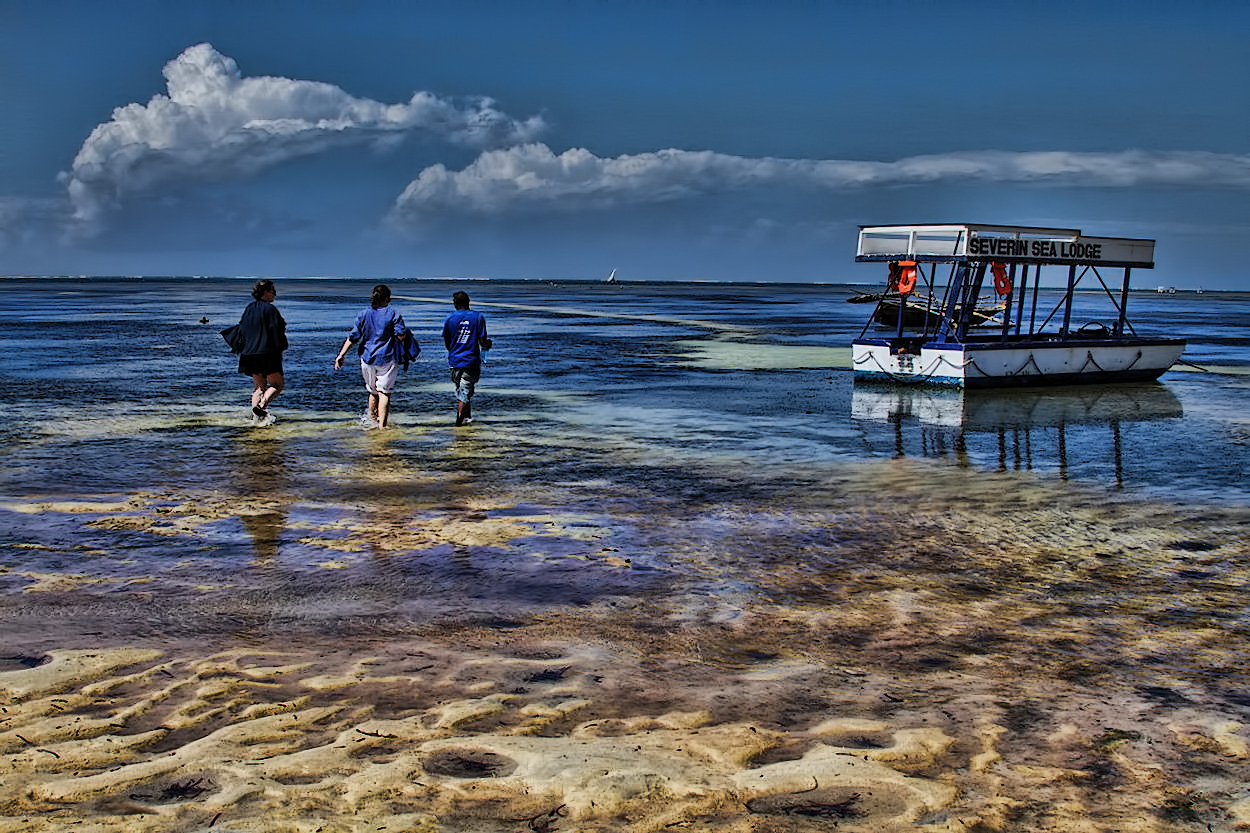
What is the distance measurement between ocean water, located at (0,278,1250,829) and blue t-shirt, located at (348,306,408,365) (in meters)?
1.06

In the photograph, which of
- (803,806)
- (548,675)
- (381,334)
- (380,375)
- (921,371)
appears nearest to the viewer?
(803,806)

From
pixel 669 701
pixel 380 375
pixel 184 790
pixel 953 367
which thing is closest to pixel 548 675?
pixel 669 701

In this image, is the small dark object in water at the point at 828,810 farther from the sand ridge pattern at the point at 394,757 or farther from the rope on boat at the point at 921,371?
the rope on boat at the point at 921,371

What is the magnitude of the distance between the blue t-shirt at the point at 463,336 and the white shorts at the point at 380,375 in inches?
31.1

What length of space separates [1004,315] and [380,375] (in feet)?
48.8

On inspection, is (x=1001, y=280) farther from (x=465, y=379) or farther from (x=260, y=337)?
(x=260, y=337)

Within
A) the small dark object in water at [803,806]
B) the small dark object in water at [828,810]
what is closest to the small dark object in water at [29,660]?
the small dark object in water at [803,806]

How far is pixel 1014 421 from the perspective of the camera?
17.7 m

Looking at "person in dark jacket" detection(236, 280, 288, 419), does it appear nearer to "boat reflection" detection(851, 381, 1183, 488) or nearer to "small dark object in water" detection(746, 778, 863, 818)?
"boat reflection" detection(851, 381, 1183, 488)

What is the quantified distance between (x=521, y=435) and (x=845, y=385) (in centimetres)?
1063

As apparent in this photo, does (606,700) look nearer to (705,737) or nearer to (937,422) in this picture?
(705,737)

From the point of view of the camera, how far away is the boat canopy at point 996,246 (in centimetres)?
2217

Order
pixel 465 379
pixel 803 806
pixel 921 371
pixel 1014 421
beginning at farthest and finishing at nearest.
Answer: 1. pixel 921 371
2. pixel 1014 421
3. pixel 465 379
4. pixel 803 806

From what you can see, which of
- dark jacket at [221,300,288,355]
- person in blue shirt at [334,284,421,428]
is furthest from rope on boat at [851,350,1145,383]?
dark jacket at [221,300,288,355]
